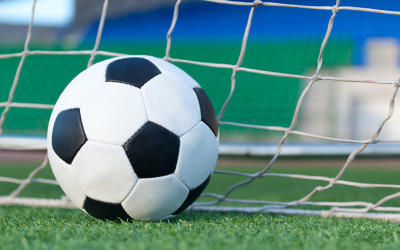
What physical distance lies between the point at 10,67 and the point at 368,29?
30.6ft

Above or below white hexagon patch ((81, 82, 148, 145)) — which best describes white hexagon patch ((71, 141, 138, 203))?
below

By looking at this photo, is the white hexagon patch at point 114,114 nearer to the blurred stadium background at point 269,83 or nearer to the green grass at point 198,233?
the green grass at point 198,233

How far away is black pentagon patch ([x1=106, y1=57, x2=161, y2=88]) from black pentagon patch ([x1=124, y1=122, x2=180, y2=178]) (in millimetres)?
182

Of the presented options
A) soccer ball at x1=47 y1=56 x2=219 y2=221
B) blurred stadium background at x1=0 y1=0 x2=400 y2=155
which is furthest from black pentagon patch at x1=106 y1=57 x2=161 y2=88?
blurred stadium background at x1=0 y1=0 x2=400 y2=155

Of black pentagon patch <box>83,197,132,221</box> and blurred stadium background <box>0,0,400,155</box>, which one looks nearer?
black pentagon patch <box>83,197,132,221</box>

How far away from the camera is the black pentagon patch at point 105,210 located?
1.32 metres

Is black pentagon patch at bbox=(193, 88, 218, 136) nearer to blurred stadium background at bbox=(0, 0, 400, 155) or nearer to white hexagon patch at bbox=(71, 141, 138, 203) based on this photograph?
white hexagon patch at bbox=(71, 141, 138, 203)

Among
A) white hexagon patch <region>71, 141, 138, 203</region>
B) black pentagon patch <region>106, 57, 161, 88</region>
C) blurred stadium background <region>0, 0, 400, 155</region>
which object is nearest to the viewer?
white hexagon patch <region>71, 141, 138, 203</region>

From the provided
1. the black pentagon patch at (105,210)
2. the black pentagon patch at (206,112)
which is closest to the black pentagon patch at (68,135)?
the black pentagon patch at (105,210)

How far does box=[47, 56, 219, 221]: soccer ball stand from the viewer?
127 cm

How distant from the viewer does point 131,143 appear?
1.26 m

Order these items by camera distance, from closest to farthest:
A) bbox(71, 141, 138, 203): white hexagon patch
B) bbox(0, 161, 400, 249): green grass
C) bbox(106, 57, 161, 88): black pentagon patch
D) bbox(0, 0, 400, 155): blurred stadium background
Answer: bbox(0, 161, 400, 249): green grass, bbox(71, 141, 138, 203): white hexagon patch, bbox(106, 57, 161, 88): black pentagon patch, bbox(0, 0, 400, 155): blurred stadium background

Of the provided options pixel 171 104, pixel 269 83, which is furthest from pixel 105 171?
pixel 269 83

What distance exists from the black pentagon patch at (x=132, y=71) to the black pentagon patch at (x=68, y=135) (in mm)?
182
